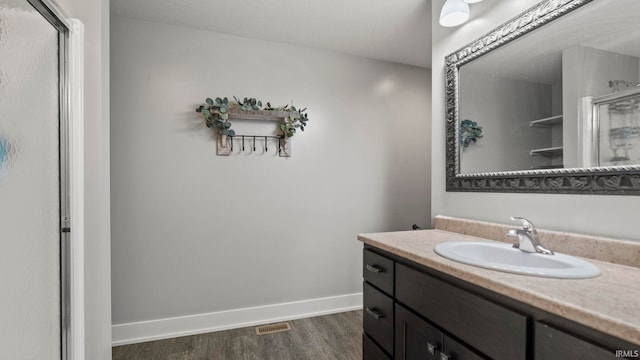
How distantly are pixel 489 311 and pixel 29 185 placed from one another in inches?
58.3

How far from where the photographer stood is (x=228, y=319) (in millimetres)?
2361

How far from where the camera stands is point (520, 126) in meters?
1.38

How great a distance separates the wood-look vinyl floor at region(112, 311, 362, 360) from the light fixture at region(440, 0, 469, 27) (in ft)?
7.18

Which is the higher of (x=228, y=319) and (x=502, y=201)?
(x=502, y=201)

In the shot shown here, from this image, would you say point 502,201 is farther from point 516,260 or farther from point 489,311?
point 489,311

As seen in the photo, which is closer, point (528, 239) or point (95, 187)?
point (528, 239)

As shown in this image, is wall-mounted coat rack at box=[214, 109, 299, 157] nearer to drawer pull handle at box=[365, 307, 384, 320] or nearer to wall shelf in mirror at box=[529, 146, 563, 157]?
drawer pull handle at box=[365, 307, 384, 320]

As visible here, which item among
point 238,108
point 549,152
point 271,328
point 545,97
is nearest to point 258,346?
point 271,328

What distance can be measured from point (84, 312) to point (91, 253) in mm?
255

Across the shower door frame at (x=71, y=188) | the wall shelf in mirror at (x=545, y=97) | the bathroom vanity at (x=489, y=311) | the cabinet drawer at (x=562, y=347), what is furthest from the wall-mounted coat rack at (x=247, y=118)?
the cabinet drawer at (x=562, y=347)

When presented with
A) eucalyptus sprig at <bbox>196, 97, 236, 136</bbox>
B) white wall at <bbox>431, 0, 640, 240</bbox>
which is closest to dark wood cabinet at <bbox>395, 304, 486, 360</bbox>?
white wall at <bbox>431, 0, 640, 240</bbox>

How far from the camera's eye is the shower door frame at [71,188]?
1.13 m

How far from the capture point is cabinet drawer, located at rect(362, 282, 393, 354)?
1.32m

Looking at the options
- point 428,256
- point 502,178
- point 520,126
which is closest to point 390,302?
point 428,256
